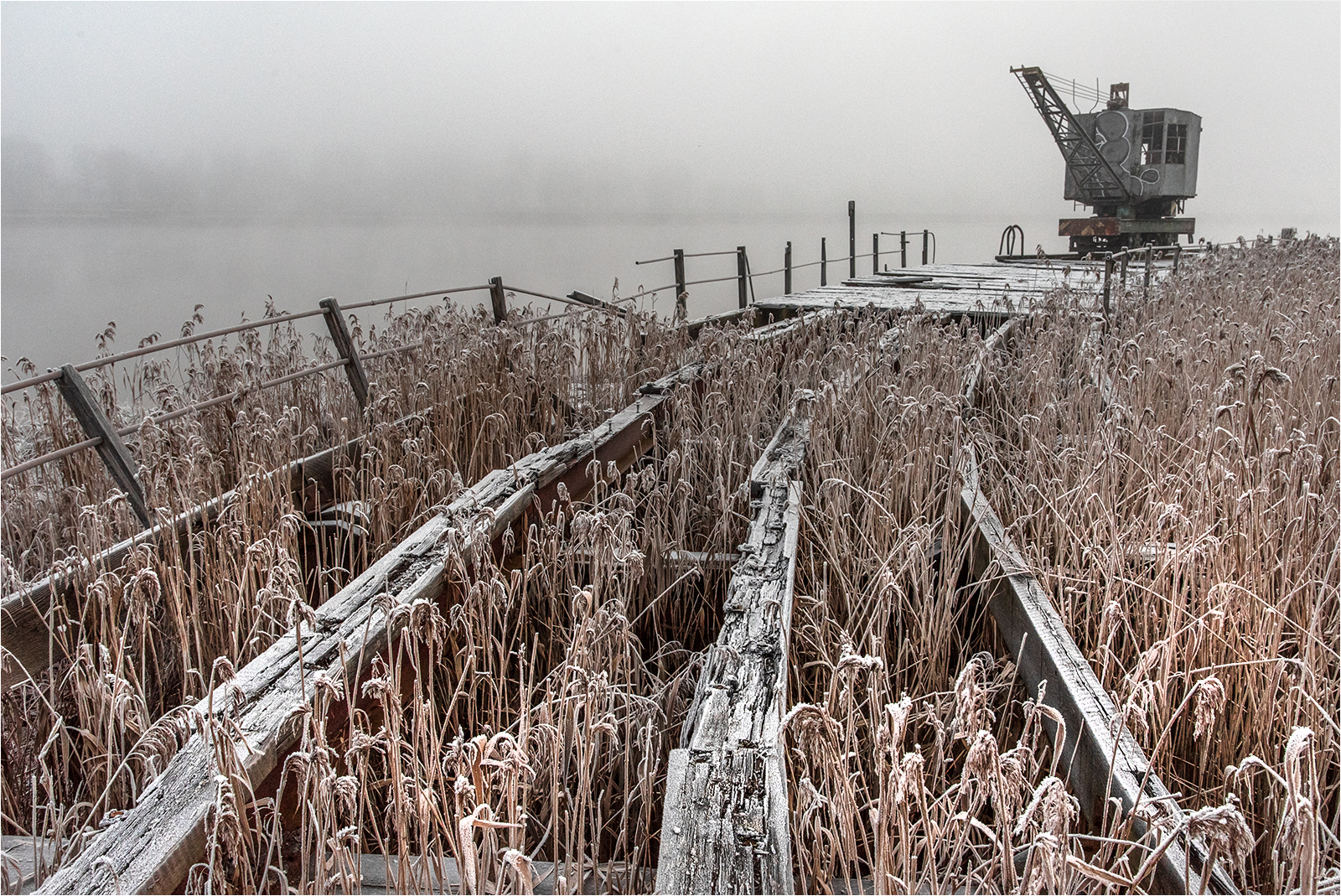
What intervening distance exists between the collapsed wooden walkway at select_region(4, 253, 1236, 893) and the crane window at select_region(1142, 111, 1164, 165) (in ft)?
65.0

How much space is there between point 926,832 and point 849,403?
8.55 feet

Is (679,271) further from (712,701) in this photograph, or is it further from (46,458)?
(712,701)

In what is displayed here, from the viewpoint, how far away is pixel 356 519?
3145 mm

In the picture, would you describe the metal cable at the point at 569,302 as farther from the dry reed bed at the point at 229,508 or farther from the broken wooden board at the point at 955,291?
the broken wooden board at the point at 955,291

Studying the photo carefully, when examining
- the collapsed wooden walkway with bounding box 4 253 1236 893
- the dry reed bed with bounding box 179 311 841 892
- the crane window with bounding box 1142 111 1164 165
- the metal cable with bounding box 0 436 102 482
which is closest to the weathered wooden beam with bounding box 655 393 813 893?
the collapsed wooden walkway with bounding box 4 253 1236 893

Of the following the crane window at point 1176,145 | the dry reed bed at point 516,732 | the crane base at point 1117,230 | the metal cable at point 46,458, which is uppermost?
the crane window at point 1176,145

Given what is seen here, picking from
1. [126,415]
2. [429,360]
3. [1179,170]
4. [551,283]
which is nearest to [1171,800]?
[429,360]

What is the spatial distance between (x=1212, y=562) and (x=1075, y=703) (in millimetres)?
835

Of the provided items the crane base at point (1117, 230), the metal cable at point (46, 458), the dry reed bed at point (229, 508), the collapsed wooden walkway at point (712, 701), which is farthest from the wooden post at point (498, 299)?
the crane base at point (1117, 230)

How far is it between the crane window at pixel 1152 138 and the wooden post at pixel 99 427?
21143mm

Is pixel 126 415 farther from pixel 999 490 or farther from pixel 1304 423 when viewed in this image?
pixel 1304 423

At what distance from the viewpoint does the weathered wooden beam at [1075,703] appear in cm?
118

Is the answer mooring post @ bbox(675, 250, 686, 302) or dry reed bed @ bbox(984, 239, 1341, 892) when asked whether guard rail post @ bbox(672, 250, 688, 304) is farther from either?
dry reed bed @ bbox(984, 239, 1341, 892)

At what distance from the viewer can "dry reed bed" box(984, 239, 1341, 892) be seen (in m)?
1.53
